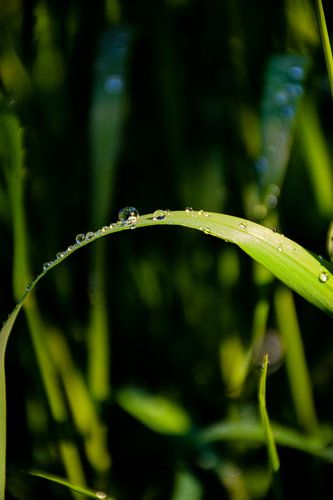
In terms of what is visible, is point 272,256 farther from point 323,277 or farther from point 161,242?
point 161,242

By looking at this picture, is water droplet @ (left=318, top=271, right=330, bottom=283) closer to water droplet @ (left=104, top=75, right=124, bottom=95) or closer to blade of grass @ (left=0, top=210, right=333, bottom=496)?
blade of grass @ (left=0, top=210, right=333, bottom=496)

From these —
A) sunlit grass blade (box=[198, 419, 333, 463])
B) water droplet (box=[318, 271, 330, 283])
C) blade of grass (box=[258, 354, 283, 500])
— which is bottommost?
sunlit grass blade (box=[198, 419, 333, 463])

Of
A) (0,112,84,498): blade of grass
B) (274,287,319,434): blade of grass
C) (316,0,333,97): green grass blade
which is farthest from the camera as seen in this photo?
(274,287,319,434): blade of grass

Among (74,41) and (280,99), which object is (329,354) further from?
(74,41)

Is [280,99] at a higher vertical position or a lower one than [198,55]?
lower

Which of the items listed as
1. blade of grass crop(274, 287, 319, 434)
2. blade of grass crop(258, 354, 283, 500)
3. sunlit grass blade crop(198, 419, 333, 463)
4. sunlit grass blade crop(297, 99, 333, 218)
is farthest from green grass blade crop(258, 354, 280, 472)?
sunlit grass blade crop(297, 99, 333, 218)

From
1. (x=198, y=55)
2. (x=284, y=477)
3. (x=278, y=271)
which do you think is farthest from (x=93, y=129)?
(x=284, y=477)

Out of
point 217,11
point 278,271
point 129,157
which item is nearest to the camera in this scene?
point 278,271

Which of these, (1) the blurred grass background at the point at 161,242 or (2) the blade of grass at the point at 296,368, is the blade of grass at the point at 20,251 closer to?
(1) the blurred grass background at the point at 161,242
